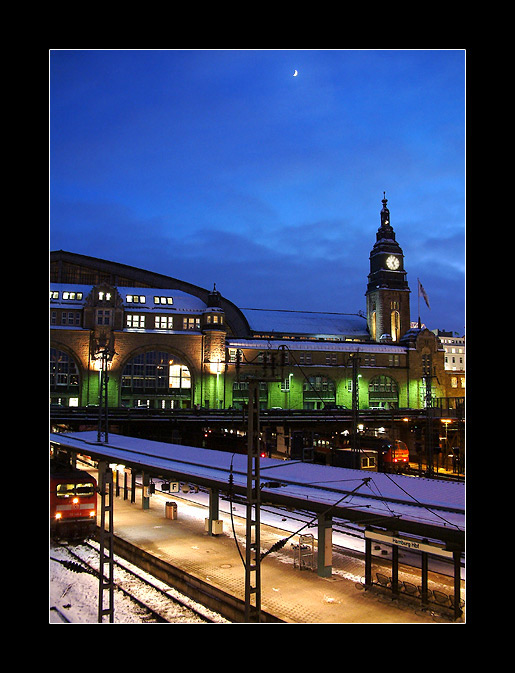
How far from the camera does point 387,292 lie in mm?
99375

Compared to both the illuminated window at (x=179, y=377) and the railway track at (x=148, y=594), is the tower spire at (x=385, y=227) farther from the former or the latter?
the railway track at (x=148, y=594)

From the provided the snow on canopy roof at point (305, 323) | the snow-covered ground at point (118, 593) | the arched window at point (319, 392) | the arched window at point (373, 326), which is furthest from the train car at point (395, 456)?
the arched window at point (373, 326)

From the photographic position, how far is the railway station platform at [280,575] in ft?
55.6

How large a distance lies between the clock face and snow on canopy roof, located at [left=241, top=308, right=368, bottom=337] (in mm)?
11535

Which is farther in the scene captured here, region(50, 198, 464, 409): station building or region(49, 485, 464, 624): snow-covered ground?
region(50, 198, 464, 409): station building

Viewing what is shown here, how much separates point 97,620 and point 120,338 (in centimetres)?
6019

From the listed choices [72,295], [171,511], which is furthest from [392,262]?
[171,511]

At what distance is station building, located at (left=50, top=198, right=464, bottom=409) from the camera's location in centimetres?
7350

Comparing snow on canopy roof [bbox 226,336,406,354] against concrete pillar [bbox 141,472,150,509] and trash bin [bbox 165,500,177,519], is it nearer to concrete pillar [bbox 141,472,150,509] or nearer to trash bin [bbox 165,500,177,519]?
concrete pillar [bbox 141,472,150,509]

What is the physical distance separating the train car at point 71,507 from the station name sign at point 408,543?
14263mm

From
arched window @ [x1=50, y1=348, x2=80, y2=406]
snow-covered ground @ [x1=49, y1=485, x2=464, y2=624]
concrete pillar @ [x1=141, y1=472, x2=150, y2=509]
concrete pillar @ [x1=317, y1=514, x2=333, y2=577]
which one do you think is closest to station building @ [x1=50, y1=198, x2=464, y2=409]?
arched window @ [x1=50, y1=348, x2=80, y2=406]

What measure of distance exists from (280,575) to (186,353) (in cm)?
5789

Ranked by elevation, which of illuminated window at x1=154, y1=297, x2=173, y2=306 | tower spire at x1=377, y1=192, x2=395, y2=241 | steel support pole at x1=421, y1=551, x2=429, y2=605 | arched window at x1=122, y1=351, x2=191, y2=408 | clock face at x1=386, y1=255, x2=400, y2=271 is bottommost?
steel support pole at x1=421, y1=551, x2=429, y2=605

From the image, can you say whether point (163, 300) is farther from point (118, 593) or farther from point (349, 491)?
point (349, 491)
